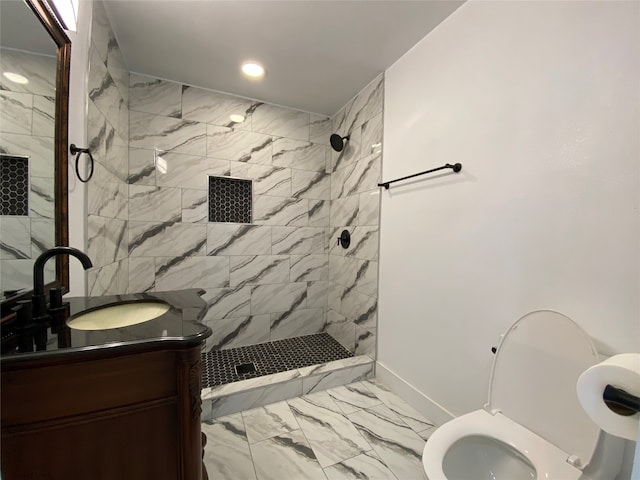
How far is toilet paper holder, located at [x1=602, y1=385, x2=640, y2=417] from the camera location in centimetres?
59

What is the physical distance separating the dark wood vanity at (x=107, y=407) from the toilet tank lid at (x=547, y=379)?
1202 mm

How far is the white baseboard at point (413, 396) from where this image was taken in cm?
156

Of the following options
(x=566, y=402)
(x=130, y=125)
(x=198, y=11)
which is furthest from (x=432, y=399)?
(x=130, y=125)

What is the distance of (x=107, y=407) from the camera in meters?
0.69

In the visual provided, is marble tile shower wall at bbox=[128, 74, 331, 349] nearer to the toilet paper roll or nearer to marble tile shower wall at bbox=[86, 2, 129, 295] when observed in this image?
marble tile shower wall at bbox=[86, 2, 129, 295]

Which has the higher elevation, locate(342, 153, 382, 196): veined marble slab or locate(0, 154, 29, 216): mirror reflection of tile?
locate(342, 153, 382, 196): veined marble slab

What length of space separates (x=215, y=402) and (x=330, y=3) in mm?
2464

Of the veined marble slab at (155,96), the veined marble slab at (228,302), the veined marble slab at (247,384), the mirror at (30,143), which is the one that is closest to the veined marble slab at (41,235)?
the mirror at (30,143)

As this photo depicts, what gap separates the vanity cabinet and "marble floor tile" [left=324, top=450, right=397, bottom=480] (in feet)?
2.61

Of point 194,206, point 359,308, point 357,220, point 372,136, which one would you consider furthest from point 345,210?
point 194,206

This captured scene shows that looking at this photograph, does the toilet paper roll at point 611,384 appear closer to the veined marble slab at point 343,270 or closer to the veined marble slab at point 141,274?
the veined marble slab at point 343,270

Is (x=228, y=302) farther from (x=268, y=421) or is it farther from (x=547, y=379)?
(x=547, y=379)

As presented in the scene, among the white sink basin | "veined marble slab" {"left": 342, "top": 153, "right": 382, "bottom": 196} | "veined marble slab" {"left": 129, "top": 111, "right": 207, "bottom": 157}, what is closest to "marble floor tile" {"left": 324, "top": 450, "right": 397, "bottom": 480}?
the white sink basin

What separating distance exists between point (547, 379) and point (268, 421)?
1492 millimetres
